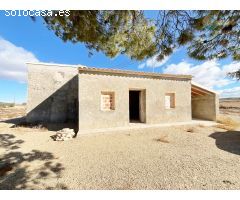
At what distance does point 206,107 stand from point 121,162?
1045 centimetres

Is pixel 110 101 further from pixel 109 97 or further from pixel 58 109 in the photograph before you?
pixel 58 109

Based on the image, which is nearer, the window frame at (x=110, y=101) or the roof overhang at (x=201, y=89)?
the window frame at (x=110, y=101)

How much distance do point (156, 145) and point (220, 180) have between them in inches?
121

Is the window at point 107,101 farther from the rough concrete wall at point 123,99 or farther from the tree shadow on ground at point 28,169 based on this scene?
the tree shadow on ground at point 28,169

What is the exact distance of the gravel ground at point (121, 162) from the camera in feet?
12.3

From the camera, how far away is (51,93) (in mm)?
11938

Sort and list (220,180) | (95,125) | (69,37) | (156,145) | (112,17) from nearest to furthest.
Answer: (220,180)
(112,17)
(69,37)
(156,145)
(95,125)

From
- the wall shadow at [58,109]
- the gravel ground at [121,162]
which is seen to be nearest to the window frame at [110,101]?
the gravel ground at [121,162]

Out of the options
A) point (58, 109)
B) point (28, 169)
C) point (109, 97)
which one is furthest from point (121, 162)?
point (58, 109)

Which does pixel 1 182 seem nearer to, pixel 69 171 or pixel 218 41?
pixel 69 171

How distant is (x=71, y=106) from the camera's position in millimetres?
12344

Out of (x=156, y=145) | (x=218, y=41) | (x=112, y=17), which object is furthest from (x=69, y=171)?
(x=218, y=41)

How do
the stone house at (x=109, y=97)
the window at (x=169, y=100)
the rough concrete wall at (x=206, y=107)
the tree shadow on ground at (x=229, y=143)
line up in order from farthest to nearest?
the rough concrete wall at (x=206, y=107), the window at (x=169, y=100), the stone house at (x=109, y=97), the tree shadow on ground at (x=229, y=143)

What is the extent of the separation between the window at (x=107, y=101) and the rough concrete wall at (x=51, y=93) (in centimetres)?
427
